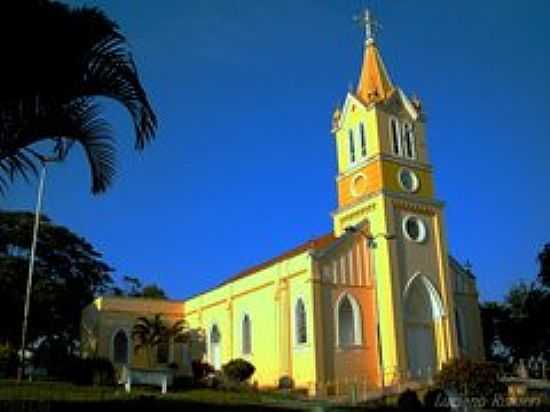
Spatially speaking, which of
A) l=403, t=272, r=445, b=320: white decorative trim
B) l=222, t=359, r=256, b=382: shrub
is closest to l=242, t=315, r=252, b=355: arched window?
l=222, t=359, r=256, b=382: shrub

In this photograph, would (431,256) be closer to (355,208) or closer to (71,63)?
(355,208)

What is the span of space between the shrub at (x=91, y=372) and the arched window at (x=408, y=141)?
21.1m

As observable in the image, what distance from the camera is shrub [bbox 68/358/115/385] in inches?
1274

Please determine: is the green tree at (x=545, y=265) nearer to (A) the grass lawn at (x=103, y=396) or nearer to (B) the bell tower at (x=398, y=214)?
(B) the bell tower at (x=398, y=214)

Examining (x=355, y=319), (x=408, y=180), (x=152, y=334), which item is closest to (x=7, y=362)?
(x=152, y=334)

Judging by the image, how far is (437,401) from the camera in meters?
22.7

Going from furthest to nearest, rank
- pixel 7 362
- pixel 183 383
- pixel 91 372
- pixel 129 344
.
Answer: pixel 129 344
pixel 7 362
pixel 91 372
pixel 183 383

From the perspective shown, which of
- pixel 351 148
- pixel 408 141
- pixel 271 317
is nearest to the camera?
pixel 271 317

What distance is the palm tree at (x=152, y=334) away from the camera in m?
47.7

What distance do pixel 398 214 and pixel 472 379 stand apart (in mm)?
13883

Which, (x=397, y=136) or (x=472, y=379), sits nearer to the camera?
(x=472, y=379)

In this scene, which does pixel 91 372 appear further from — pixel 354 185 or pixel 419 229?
pixel 419 229

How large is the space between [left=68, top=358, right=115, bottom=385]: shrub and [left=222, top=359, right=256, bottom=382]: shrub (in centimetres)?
624

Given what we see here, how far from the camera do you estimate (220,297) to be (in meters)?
48.9
